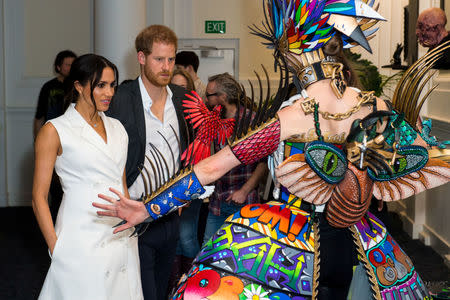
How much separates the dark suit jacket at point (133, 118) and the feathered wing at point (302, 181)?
3.43 ft

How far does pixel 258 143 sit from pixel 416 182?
2.02ft

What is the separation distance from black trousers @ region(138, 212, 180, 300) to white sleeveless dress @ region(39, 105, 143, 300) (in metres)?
0.40

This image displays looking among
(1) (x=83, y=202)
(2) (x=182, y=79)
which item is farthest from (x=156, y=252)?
(2) (x=182, y=79)

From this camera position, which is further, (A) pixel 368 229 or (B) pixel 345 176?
(A) pixel 368 229

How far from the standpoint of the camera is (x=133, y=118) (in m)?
3.65

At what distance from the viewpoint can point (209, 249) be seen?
2.39 m

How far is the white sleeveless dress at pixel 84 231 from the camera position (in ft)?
9.65

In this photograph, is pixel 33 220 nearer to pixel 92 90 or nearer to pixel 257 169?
pixel 257 169

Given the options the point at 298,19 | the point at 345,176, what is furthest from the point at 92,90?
the point at 345,176

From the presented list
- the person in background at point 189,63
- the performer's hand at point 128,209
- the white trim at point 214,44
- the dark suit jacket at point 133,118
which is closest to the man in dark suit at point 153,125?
the dark suit jacket at point 133,118

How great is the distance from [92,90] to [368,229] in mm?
1392

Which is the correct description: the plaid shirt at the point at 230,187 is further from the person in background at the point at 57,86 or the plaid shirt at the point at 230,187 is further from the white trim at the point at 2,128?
the white trim at the point at 2,128

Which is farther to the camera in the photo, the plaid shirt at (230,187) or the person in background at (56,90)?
the person in background at (56,90)

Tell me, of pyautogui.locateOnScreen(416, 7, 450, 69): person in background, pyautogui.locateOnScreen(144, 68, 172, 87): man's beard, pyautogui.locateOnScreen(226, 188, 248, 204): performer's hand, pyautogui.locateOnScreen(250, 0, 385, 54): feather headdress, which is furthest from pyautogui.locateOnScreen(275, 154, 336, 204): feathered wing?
pyautogui.locateOnScreen(416, 7, 450, 69): person in background
